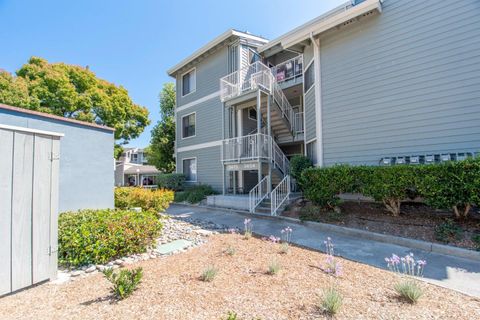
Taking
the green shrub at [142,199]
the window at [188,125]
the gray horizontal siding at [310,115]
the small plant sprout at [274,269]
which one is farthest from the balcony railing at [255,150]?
the small plant sprout at [274,269]

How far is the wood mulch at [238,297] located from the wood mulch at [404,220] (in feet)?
7.18

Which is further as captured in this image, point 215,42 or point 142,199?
point 215,42

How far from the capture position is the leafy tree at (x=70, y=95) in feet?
53.8

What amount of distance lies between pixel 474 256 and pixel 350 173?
2.96 metres

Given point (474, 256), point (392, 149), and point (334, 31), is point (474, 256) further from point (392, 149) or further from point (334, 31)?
point (334, 31)

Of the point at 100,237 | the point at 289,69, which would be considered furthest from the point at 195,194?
the point at 100,237

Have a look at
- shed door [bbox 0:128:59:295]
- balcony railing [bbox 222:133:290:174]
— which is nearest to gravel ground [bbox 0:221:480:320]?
shed door [bbox 0:128:59:295]

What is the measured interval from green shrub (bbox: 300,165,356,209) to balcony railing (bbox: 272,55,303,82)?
6.37 meters

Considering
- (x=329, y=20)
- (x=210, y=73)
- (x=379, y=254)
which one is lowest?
(x=379, y=254)

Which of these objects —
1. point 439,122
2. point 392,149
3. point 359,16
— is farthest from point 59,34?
point 439,122

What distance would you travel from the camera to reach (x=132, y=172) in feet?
110

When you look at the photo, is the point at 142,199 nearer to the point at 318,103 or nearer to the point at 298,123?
the point at 318,103

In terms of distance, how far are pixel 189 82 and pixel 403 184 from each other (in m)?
14.2

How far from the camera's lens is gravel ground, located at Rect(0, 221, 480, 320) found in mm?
2701
